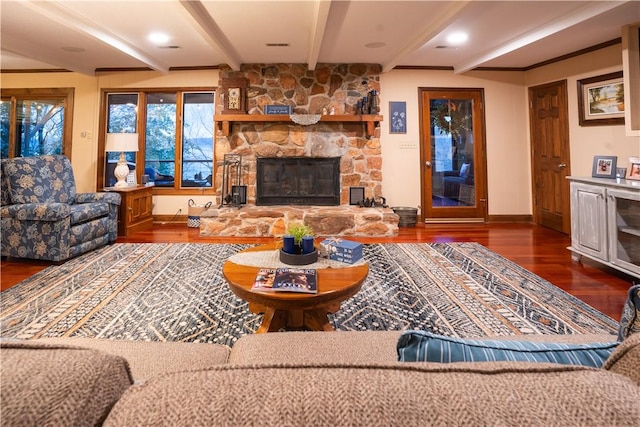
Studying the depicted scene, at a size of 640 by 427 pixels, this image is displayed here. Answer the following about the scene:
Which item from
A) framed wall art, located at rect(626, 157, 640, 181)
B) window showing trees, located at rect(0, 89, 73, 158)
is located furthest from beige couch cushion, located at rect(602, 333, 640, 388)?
window showing trees, located at rect(0, 89, 73, 158)

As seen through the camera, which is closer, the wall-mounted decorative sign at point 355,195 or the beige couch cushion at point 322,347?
the beige couch cushion at point 322,347

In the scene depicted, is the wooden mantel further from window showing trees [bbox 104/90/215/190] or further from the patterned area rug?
the patterned area rug

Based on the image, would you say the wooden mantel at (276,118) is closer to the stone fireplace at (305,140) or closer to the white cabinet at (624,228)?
the stone fireplace at (305,140)

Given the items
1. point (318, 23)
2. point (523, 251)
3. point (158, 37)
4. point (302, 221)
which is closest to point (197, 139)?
point (158, 37)

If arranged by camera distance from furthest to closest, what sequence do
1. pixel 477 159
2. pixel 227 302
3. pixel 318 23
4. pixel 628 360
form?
pixel 477 159
pixel 318 23
pixel 227 302
pixel 628 360

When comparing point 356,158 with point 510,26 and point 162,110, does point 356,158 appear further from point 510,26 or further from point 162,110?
point 162,110

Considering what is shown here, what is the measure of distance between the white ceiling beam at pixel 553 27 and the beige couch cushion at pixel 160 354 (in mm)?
4225

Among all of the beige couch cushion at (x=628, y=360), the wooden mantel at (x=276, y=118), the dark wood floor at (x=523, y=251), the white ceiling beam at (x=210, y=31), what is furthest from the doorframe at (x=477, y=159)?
the beige couch cushion at (x=628, y=360)

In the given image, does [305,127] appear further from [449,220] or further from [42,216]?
[42,216]

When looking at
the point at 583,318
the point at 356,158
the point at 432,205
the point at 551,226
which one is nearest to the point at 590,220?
the point at 583,318

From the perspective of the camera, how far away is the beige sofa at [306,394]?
38 cm

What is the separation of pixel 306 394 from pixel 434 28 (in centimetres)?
414

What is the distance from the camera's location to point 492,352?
659 mm

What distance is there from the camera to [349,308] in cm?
237
